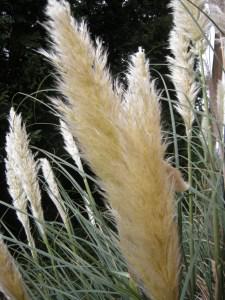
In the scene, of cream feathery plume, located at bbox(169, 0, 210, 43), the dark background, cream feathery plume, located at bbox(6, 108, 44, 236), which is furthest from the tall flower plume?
the dark background

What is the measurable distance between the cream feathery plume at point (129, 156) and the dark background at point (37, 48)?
2.68 m

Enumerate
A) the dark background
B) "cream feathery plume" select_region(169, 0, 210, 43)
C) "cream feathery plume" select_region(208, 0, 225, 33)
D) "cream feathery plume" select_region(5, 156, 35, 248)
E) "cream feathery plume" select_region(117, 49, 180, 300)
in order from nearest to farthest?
"cream feathery plume" select_region(117, 49, 180, 300) < "cream feathery plume" select_region(208, 0, 225, 33) < "cream feathery plume" select_region(169, 0, 210, 43) < "cream feathery plume" select_region(5, 156, 35, 248) < the dark background

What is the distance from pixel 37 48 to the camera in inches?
173

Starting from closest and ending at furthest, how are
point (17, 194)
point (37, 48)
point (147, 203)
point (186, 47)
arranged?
point (147, 203) < point (186, 47) < point (17, 194) < point (37, 48)

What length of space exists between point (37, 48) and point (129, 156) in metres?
4.13

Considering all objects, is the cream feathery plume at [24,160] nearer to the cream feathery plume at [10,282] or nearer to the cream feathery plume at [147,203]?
the cream feathery plume at [10,282]

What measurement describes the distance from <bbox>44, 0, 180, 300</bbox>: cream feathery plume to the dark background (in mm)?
2679

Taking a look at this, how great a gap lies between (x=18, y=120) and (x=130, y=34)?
17.2 ft

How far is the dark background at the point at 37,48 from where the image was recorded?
4.09 meters

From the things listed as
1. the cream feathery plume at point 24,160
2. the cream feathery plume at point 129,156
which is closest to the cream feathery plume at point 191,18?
the cream feathery plume at point 24,160

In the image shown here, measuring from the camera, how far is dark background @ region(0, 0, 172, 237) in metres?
4.09

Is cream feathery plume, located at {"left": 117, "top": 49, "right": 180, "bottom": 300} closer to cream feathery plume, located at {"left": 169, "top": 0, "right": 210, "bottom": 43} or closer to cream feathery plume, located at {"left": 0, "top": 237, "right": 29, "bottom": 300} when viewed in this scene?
cream feathery plume, located at {"left": 0, "top": 237, "right": 29, "bottom": 300}

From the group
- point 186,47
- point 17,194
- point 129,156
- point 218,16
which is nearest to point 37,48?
point 17,194

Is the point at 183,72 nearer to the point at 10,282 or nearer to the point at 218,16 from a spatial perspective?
the point at 218,16
